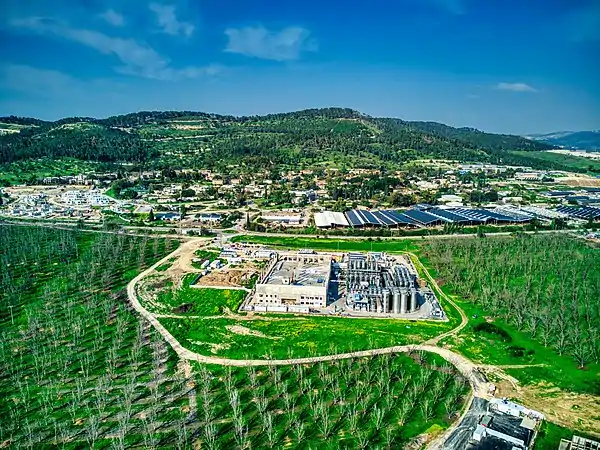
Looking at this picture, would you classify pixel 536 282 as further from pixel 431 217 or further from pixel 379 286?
pixel 431 217

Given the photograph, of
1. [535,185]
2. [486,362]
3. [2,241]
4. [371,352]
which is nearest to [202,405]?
[371,352]

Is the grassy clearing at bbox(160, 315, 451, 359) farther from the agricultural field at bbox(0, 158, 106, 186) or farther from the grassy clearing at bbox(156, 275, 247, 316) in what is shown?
the agricultural field at bbox(0, 158, 106, 186)

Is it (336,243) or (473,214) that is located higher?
(473,214)

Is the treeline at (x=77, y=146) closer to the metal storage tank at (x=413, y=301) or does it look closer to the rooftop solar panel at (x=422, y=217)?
the rooftop solar panel at (x=422, y=217)

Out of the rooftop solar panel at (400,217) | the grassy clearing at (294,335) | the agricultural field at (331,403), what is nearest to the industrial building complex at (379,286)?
the grassy clearing at (294,335)

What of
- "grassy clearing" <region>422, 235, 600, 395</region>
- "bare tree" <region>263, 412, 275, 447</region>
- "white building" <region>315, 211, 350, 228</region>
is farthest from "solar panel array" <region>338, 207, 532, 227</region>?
"bare tree" <region>263, 412, 275, 447</region>

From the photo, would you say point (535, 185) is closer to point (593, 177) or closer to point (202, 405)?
point (593, 177)

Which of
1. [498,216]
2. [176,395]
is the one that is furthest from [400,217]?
[176,395]
